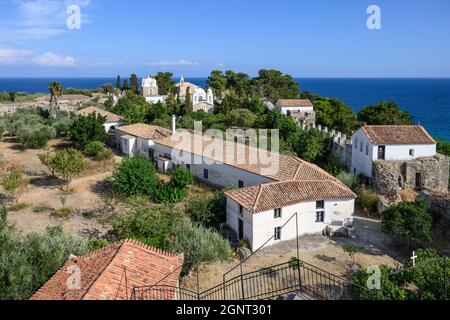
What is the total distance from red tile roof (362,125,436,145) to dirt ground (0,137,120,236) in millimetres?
20203

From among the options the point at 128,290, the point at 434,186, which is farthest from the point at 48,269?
the point at 434,186

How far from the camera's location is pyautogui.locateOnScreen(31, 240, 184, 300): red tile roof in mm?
13086

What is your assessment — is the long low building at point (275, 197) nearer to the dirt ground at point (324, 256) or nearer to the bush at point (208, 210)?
the bush at point (208, 210)

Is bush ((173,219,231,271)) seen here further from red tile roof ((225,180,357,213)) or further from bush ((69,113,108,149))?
bush ((69,113,108,149))

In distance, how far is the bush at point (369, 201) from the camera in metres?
28.3

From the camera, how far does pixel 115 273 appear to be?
45.7 ft

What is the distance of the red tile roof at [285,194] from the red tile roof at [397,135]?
7388 millimetres

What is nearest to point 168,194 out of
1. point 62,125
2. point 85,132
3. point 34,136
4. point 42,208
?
point 42,208

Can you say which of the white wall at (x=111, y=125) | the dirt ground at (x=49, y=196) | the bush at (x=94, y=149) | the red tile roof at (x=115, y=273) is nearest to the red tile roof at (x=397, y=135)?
the dirt ground at (x=49, y=196)

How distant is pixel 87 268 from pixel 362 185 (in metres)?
22.4

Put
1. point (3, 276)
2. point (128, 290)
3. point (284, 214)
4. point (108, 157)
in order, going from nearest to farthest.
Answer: point (128, 290)
point (3, 276)
point (284, 214)
point (108, 157)

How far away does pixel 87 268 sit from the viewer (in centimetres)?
1466

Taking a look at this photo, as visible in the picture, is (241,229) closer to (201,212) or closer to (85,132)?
(201,212)
